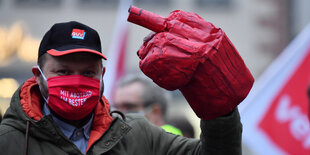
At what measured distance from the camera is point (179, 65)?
2.07 m

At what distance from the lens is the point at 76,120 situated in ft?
7.79

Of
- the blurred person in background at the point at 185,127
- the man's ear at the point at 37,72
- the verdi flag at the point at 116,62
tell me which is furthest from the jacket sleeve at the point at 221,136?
the verdi flag at the point at 116,62

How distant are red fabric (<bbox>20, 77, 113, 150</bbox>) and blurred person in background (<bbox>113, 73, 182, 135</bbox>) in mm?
1933

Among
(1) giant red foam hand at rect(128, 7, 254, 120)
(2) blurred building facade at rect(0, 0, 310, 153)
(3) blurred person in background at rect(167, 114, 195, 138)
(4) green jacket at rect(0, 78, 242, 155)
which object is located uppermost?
(1) giant red foam hand at rect(128, 7, 254, 120)

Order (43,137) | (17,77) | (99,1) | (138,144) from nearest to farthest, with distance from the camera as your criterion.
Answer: (43,137)
(138,144)
(17,77)
(99,1)

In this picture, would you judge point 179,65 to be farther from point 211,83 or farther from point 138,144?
point 138,144

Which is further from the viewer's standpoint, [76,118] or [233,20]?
[233,20]

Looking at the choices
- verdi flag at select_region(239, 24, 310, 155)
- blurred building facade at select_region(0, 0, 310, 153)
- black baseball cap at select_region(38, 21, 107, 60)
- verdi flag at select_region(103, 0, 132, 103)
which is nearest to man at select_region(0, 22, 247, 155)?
black baseball cap at select_region(38, 21, 107, 60)

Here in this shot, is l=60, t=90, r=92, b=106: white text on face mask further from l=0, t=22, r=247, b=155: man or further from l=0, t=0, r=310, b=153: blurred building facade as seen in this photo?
l=0, t=0, r=310, b=153: blurred building facade

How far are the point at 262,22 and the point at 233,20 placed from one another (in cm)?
166

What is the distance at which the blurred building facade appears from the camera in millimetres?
24734

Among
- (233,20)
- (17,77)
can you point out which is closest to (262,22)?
(233,20)

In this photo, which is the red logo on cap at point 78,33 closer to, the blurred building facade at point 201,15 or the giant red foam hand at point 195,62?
the giant red foam hand at point 195,62

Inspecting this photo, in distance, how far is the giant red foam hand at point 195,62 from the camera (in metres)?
2.07
